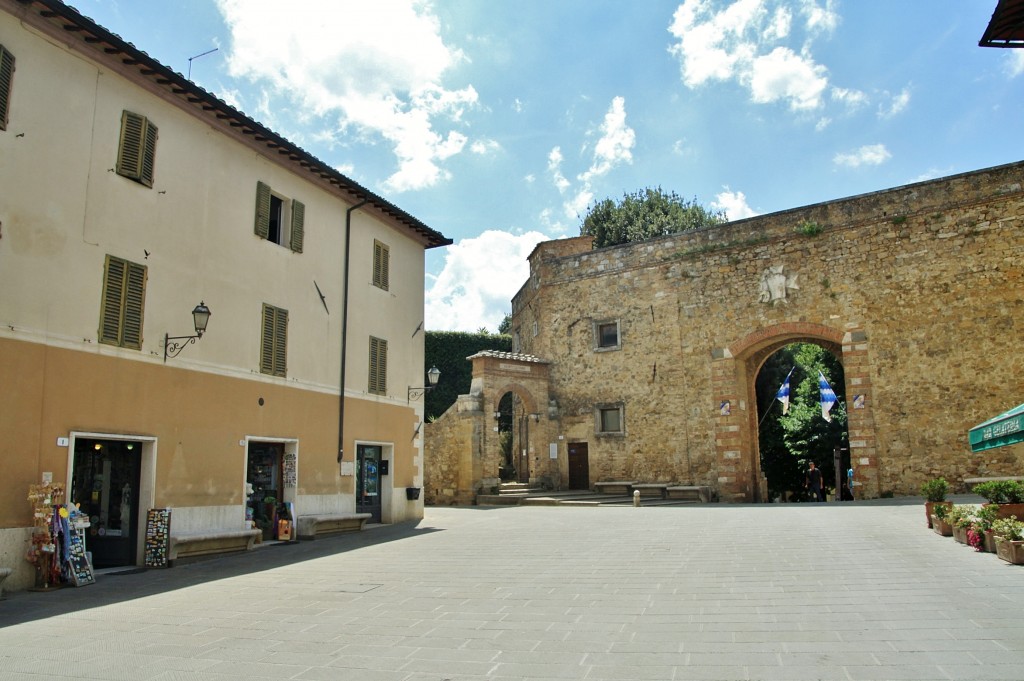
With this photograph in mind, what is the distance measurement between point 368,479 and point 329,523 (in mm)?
2281

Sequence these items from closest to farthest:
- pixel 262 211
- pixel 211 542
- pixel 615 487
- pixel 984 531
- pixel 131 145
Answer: pixel 984 531, pixel 131 145, pixel 211 542, pixel 262 211, pixel 615 487

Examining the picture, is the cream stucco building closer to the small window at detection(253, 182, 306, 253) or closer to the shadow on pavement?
the small window at detection(253, 182, 306, 253)

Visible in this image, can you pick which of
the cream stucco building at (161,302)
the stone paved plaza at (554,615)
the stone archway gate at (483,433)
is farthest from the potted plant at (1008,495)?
the stone archway gate at (483,433)

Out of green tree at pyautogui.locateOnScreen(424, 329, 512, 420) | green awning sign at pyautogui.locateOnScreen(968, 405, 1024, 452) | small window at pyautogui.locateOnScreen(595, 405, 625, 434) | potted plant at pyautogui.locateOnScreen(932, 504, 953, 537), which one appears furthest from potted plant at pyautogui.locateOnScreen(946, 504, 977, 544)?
green tree at pyautogui.locateOnScreen(424, 329, 512, 420)

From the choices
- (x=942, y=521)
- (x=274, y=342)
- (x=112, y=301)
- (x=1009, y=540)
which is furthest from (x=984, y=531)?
(x=112, y=301)

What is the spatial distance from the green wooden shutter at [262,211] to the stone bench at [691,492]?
1413 centimetres

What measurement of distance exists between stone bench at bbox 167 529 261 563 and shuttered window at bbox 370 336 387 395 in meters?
5.00

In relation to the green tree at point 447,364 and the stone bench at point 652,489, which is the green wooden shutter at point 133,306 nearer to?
the stone bench at point 652,489

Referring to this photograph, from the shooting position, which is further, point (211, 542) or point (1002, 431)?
point (211, 542)

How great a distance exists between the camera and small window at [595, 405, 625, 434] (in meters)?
23.9

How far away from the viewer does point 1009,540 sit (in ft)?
27.3

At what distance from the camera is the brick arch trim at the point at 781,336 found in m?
20.2

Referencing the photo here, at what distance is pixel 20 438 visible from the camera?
8656mm

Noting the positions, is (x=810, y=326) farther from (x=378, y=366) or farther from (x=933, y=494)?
(x=378, y=366)
